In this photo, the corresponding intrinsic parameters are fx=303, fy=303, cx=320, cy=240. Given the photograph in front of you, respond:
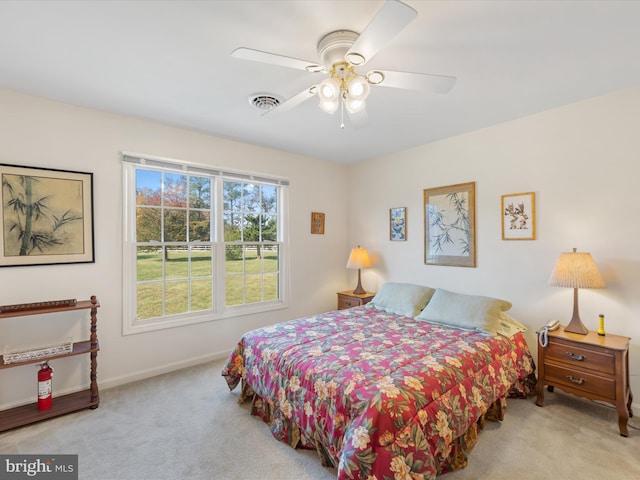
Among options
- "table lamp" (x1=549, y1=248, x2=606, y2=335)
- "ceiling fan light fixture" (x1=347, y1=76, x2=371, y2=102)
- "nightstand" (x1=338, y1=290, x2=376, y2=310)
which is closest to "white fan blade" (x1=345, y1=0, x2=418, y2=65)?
"ceiling fan light fixture" (x1=347, y1=76, x2=371, y2=102)

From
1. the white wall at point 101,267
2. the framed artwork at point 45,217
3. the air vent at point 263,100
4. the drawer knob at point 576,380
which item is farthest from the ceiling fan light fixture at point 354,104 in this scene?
the drawer knob at point 576,380

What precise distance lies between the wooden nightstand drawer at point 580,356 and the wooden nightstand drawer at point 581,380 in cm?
5

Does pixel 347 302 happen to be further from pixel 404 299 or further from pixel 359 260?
pixel 404 299

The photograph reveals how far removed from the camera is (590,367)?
2195 millimetres

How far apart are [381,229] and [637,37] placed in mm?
2799

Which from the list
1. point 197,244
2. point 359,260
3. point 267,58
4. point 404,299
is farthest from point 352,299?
point 267,58

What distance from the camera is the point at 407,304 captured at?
3.18 meters

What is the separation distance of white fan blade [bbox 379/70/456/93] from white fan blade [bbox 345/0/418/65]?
258 mm

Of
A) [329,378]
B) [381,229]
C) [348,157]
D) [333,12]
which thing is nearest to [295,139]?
[348,157]

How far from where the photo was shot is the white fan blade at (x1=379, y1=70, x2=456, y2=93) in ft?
5.25

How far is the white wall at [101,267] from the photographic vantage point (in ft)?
7.78

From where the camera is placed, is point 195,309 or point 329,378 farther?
point 195,309

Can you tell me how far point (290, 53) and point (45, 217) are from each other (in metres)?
2.35

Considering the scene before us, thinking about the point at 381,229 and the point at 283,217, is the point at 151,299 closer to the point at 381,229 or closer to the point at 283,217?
the point at 283,217
